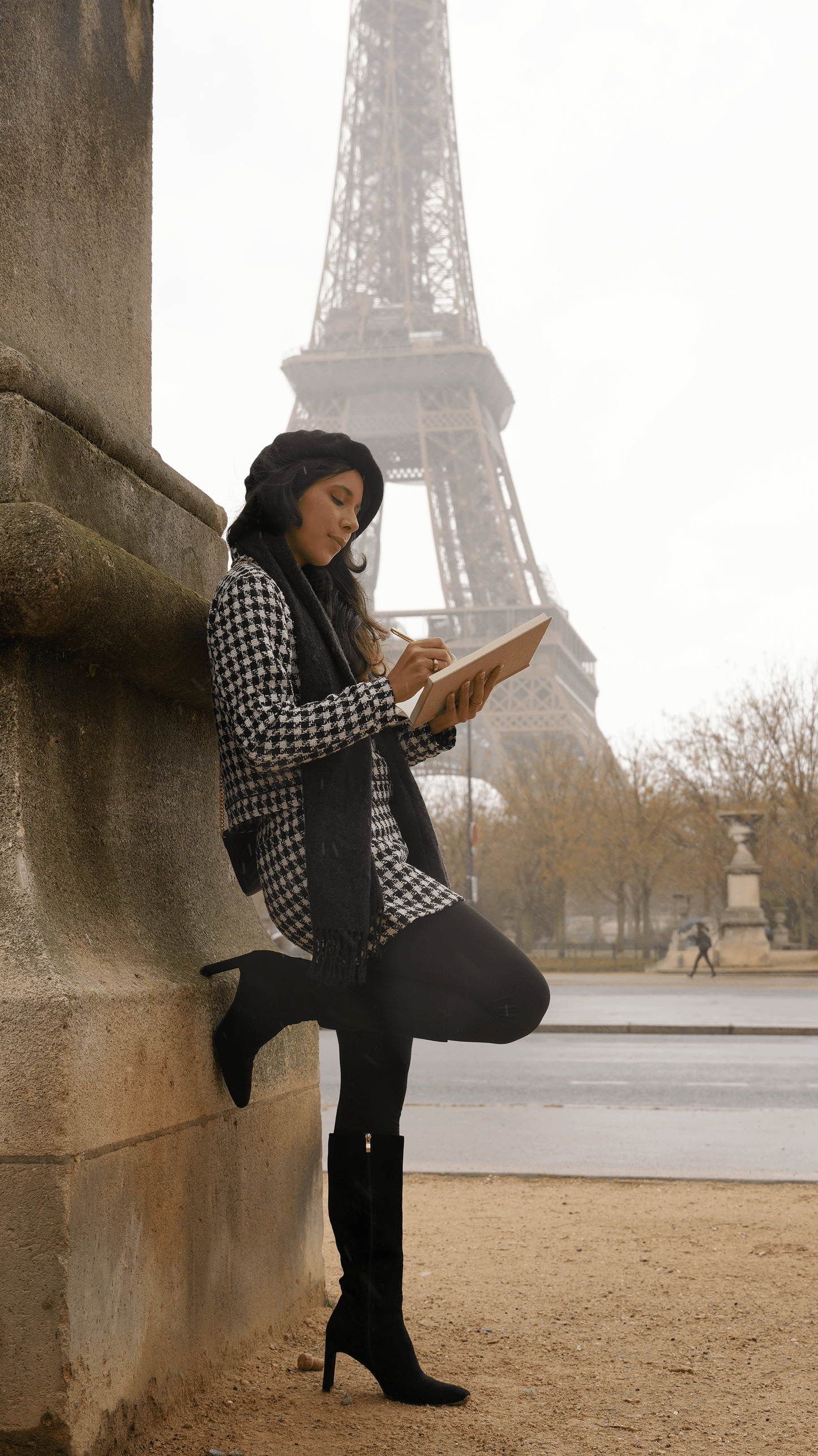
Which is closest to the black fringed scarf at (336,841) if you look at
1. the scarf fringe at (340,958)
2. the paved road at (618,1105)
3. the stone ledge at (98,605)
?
the scarf fringe at (340,958)

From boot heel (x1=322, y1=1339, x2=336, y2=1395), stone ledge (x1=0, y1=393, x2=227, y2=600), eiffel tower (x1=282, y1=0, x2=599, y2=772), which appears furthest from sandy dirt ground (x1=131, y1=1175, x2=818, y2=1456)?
eiffel tower (x1=282, y1=0, x2=599, y2=772)

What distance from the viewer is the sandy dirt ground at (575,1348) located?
6.76ft

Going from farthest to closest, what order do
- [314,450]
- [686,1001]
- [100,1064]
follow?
[686,1001] → [314,450] → [100,1064]

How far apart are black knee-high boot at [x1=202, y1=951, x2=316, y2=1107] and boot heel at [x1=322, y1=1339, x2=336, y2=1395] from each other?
45 cm

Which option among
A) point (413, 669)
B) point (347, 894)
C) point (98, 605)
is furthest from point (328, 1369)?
point (98, 605)

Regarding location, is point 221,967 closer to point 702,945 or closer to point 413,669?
point 413,669

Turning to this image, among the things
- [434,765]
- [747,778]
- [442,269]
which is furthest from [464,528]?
[747,778]

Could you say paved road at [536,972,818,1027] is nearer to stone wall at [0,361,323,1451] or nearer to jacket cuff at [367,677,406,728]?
stone wall at [0,361,323,1451]

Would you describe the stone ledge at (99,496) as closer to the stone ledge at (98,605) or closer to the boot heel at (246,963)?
the stone ledge at (98,605)

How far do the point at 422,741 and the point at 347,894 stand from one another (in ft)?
1.74

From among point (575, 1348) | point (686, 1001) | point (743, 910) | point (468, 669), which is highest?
point (468, 669)

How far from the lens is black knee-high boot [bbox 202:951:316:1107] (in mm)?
2256

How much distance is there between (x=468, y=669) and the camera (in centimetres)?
210

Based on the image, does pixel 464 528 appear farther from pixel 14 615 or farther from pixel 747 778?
pixel 14 615
